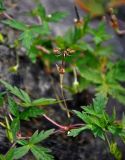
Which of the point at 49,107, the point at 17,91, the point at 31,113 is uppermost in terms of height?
the point at 17,91

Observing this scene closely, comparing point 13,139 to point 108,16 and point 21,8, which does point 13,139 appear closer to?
point 21,8

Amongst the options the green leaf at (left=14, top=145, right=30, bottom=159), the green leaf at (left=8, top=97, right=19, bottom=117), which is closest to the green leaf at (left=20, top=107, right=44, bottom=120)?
the green leaf at (left=8, top=97, right=19, bottom=117)

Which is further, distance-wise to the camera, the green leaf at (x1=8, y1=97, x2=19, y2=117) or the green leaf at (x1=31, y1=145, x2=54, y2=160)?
the green leaf at (x1=8, y1=97, x2=19, y2=117)

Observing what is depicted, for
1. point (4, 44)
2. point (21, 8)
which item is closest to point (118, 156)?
point (4, 44)

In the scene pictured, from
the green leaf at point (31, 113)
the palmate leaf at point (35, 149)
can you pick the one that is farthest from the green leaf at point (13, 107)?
the palmate leaf at point (35, 149)

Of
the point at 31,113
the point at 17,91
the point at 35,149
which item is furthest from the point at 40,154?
the point at 17,91

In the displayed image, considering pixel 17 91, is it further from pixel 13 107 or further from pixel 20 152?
pixel 20 152

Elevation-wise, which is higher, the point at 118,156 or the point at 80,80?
the point at 80,80

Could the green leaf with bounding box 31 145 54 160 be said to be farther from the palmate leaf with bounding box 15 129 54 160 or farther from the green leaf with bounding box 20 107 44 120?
the green leaf with bounding box 20 107 44 120
